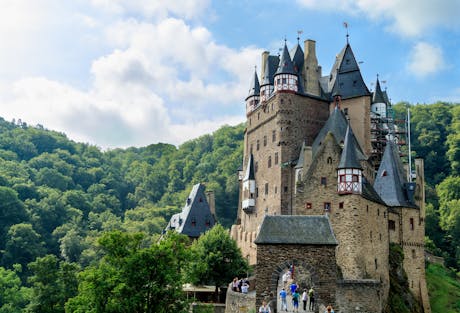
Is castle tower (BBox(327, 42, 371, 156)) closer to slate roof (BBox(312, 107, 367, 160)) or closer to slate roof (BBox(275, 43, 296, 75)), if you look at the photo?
slate roof (BBox(312, 107, 367, 160))

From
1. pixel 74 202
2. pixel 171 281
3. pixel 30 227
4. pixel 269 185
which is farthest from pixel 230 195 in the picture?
pixel 171 281

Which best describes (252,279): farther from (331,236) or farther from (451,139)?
(451,139)

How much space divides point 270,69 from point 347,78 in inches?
294

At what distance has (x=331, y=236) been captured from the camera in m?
30.4

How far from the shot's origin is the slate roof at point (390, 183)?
4978cm

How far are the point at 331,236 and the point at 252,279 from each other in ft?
41.5

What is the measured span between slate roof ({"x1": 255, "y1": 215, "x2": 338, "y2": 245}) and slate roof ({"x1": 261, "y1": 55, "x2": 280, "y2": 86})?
28.8m

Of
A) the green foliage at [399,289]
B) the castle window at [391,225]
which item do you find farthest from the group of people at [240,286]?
the castle window at [391,225]

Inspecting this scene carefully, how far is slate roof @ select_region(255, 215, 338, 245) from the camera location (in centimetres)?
3006

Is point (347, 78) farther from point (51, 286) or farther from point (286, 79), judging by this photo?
point (51, 286)

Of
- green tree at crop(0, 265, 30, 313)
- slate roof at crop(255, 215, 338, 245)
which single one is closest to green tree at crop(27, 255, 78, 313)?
green tree at crop(0, 265, 30, 313)

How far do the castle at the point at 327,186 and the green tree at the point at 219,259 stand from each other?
5.93m

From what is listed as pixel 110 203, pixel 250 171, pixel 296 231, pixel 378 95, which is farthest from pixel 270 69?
pixel 110 203

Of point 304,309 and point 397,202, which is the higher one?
point 397,202
